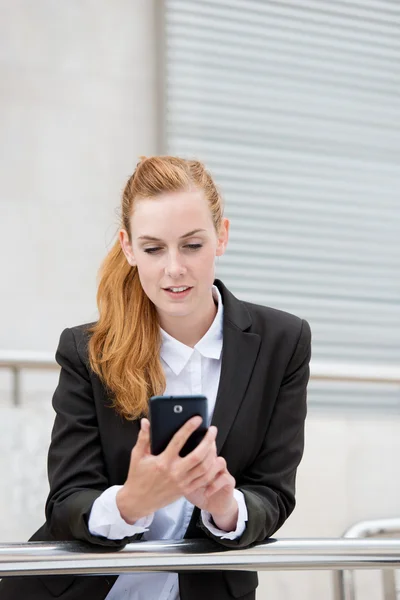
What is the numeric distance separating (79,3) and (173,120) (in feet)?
2.33

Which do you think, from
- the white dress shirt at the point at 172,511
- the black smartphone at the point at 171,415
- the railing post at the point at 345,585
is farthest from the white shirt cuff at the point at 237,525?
the railing post at the point at 345,585

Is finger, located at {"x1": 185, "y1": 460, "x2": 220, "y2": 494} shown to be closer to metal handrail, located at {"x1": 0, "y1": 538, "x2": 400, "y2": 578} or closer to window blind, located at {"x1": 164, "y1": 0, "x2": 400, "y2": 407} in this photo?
metal handrail, located at {"x1": 0, "y1": 538, "x2": 400, "y2": 578}

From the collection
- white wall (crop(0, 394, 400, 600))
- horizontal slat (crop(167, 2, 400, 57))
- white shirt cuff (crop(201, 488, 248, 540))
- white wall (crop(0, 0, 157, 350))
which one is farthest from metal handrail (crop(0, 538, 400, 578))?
horizontal slat (crop(167, 2, 400, 57))

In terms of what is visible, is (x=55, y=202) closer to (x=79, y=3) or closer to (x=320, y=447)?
(x=79, y=3)

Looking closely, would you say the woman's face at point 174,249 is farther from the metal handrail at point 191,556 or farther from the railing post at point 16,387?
the railing post at point 16,387

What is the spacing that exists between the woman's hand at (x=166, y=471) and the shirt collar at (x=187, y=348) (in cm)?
36

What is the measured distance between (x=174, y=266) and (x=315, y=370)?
59.4 inches

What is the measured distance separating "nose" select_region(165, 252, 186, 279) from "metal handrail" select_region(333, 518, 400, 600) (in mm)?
575

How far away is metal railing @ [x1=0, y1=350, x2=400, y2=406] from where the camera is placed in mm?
2756

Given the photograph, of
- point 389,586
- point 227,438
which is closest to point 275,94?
point 389,586

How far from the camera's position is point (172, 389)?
170cm

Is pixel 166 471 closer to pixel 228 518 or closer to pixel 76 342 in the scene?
pixel 228 518

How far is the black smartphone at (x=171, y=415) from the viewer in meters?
1.28

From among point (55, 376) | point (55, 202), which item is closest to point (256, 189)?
point (55, 202)
